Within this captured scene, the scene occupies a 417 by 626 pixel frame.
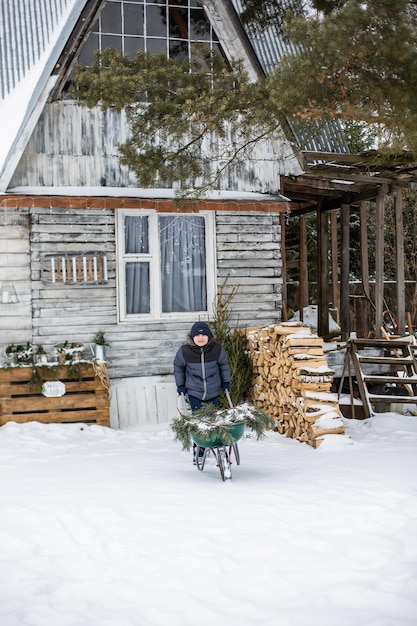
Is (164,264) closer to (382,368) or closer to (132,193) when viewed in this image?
(132,193)

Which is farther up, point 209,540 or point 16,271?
point 16,271

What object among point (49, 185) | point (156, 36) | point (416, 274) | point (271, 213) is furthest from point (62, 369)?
point (416, 274)

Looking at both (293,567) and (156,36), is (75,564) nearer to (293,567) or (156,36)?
(293,567)

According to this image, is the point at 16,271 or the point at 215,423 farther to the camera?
the point at 16,271

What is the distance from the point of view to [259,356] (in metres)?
10.9

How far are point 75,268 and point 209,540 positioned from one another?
249 inches

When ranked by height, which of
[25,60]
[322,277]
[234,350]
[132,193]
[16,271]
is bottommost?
[234,350]

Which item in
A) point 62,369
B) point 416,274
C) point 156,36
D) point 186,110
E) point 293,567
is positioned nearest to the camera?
point 293,567

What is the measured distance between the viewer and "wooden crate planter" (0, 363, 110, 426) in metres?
10.5

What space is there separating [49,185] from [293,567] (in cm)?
747

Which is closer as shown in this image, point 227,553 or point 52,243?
point 227,553

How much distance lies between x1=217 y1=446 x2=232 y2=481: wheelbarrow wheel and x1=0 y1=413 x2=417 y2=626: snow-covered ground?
107mm

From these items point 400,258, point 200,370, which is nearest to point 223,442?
point 200,370

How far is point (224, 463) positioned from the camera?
7.37m
